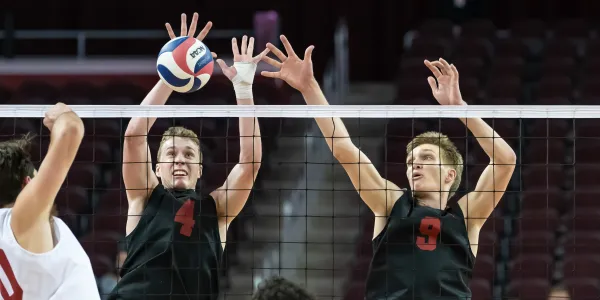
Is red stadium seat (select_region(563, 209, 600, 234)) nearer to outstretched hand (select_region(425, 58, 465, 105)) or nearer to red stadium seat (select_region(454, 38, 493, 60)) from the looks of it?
red stadium seat (select_region(454, 38, 493, 60))

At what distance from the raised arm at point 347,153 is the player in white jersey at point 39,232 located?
1904mm

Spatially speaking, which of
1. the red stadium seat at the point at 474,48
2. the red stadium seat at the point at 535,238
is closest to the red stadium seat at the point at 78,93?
the red stadium seat at the point at 474,48

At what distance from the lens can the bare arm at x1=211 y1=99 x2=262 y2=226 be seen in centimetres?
594

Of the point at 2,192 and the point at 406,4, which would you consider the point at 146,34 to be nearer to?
the point at 406,4

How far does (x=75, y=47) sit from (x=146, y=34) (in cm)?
147

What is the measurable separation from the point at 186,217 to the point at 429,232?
3.94ft

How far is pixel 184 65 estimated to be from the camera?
579 centimetres

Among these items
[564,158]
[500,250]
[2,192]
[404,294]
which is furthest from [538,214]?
[2,192]

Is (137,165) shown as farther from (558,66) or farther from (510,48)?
(510,48)

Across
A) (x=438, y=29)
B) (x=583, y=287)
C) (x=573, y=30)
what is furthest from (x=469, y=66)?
(x=583, y=287)

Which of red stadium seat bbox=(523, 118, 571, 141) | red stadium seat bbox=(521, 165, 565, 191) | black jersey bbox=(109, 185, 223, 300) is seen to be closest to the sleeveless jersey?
black jersey bbox=(109, 185, 223, 300)

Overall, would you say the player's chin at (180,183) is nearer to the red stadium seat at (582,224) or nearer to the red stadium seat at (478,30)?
the red stadium seat at (582,224)

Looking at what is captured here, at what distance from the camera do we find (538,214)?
32.6ft

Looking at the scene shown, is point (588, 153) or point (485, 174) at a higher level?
point (588, 153)
